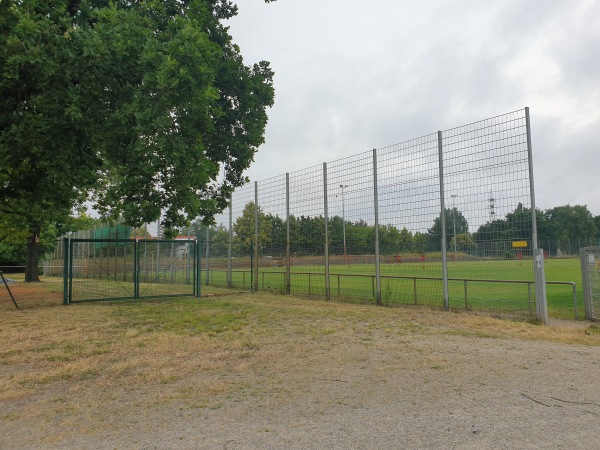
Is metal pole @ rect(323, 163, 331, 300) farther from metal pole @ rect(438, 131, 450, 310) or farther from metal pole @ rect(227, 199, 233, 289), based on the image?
metal pole @ rect(227, 199, 233, 289)

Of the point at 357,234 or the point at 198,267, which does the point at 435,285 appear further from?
the point at 198,267

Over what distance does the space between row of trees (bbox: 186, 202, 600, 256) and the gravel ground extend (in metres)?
4.36

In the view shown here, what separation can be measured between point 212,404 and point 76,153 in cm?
787

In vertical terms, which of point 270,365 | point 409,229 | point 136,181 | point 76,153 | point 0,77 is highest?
point 0,77

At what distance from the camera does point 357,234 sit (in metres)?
14.0

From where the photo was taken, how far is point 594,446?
3.37 metres

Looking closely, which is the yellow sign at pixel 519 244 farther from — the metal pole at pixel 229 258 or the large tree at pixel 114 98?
the metal pole at pixel 229 258

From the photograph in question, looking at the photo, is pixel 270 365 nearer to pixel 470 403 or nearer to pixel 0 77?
pixel 470 403

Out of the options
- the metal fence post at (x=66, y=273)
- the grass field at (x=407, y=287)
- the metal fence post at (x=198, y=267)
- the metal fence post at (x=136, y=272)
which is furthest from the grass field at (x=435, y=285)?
the metal fence post at (x=66, y=273)

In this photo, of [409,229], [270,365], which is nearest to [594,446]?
[270,365]

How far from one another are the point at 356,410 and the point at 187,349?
12.1ft

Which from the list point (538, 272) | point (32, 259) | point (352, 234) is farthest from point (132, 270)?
point (32, 259)

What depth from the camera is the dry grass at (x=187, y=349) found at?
4.77 metres

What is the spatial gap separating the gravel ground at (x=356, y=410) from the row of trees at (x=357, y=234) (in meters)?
4.36
